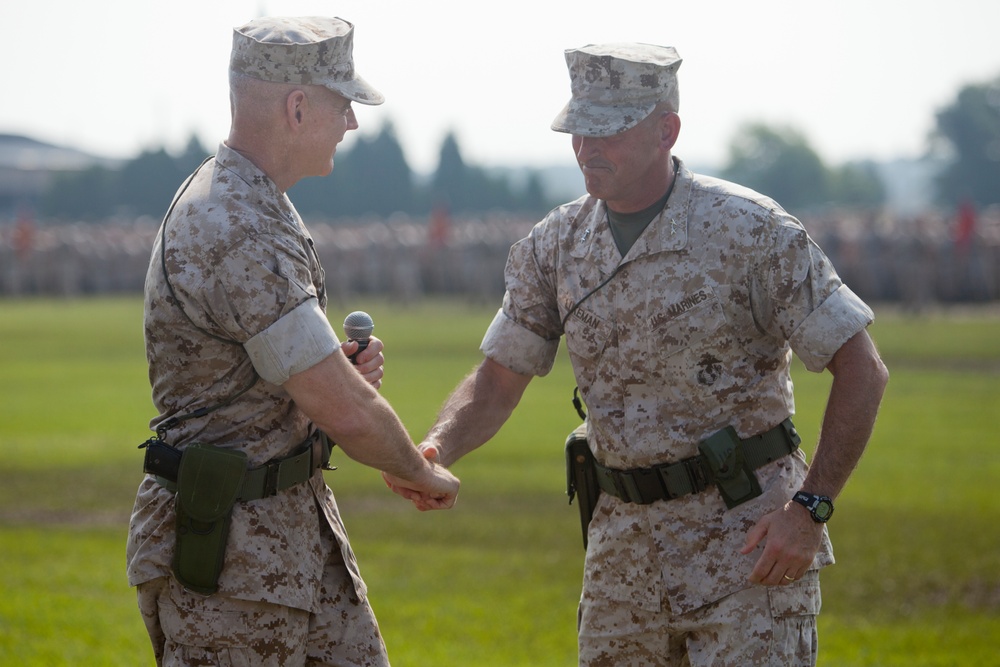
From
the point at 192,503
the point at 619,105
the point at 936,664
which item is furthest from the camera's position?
the point at 936,664

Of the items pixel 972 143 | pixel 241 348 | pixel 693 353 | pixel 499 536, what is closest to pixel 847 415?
pixel 693 353

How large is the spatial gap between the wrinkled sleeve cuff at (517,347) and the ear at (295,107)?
1.18 meters

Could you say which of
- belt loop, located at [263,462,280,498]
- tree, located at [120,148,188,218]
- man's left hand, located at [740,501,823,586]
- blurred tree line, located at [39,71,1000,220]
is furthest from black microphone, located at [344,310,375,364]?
tree, located at [120,148,188,218]

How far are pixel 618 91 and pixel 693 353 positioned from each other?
88 cm

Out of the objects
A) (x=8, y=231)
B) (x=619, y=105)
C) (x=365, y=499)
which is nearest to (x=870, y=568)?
(x=365, y=499)

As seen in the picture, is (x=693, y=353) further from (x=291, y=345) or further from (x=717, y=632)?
(x=291, y=345)

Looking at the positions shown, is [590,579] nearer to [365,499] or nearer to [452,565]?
[452,565]

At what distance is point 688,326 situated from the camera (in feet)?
14.7

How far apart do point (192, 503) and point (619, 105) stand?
6.06 ft

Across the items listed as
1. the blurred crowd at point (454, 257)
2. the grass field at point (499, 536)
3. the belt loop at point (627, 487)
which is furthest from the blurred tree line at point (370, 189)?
the belt loop at point (627, 487)

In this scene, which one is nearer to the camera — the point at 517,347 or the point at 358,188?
the point at 517,347

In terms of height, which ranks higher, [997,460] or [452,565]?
[452,565]

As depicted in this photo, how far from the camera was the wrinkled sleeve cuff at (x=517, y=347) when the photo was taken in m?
4.94

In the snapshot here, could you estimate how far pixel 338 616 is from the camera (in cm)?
420
